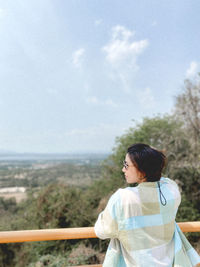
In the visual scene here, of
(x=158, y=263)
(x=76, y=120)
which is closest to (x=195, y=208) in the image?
(x=158, y=263)

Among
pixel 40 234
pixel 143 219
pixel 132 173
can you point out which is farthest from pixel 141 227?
pixel 40 234

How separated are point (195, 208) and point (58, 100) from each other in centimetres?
2918

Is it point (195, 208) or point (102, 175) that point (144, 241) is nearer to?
point (195, 208)

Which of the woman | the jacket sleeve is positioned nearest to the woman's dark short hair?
the woman

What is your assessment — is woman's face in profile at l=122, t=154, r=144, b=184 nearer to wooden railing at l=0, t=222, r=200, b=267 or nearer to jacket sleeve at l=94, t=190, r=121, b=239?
jacket sleeve at l=94, t=190, r=121, b=239

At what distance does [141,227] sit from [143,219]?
0.04 m

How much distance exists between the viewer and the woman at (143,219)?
95 centimetres

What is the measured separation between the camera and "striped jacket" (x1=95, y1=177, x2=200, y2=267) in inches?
37.3

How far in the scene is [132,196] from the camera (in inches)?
37.2

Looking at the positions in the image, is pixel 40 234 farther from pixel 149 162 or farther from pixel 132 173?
pixel 149 162

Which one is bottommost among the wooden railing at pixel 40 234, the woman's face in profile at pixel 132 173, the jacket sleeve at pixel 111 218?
the wooden railing at pixel 40 234

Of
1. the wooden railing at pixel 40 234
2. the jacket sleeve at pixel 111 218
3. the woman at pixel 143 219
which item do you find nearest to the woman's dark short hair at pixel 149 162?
the woman at pixel 143 219

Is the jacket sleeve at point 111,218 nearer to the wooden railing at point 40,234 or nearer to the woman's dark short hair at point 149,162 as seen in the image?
the woman's dark short hair at point 149,162

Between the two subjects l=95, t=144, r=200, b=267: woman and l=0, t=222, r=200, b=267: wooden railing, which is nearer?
l=95, t=144, r=200, b=267: woman
